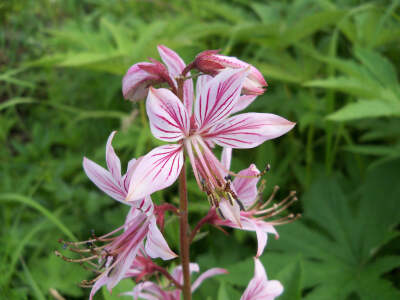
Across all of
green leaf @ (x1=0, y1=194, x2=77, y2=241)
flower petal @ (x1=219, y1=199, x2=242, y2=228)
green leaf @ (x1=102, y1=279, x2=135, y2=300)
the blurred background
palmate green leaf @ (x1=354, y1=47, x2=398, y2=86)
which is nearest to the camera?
flower petal @ (x1=219, y1=199, x2=242, y2=228)

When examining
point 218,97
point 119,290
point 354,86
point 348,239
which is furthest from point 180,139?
point 348,239

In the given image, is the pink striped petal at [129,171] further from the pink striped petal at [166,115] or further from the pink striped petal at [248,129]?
the pink striped petal at [248,129]

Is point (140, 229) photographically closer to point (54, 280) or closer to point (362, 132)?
point (54, 280)

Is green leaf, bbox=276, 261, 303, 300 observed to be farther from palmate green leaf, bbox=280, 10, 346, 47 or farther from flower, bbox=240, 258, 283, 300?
palmate green leaf, bbox=280, 10, 346, 47

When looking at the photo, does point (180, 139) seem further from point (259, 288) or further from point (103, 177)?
point (259, 288)

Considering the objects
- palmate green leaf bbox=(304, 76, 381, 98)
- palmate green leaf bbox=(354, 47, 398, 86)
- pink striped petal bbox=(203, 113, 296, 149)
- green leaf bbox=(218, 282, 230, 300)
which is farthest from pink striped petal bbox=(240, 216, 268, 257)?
palmate green leaf bbox=(354, 47, 398, 86)

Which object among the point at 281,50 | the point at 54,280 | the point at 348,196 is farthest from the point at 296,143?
the point at 54,280
